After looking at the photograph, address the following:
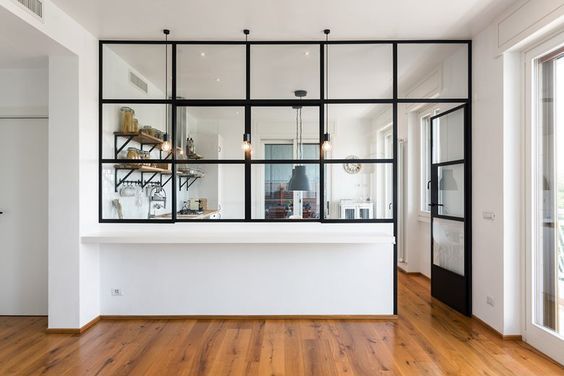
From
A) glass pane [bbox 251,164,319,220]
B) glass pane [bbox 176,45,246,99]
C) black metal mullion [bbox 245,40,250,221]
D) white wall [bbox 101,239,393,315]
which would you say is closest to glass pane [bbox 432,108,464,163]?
white wall [bbox 101,239,393,315]

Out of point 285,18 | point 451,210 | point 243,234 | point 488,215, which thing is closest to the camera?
point 285,18

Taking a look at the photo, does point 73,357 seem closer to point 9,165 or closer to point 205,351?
point 205,351

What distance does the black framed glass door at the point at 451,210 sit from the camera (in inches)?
149

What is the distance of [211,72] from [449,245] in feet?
10.9

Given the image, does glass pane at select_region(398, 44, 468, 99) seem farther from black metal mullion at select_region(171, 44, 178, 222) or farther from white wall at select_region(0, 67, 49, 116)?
white wall at select_region(0, 67, 49, 116)

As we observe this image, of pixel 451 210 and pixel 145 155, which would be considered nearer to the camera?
pixel 145 155

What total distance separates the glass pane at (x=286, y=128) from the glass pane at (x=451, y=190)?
161 cm

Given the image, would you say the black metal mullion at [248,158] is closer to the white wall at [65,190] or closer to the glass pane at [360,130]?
the glass pane at [360,130]

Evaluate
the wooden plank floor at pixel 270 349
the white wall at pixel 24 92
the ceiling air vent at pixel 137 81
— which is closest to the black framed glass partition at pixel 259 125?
the ceiling air vent at pixel 137 81

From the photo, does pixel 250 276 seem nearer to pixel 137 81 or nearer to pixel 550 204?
pixel 137 81

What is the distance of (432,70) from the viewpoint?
4.11m

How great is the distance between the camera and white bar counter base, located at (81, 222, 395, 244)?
344 cm

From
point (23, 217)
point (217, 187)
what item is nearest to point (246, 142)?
point (217, 187)

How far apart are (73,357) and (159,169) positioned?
1.85 meters
